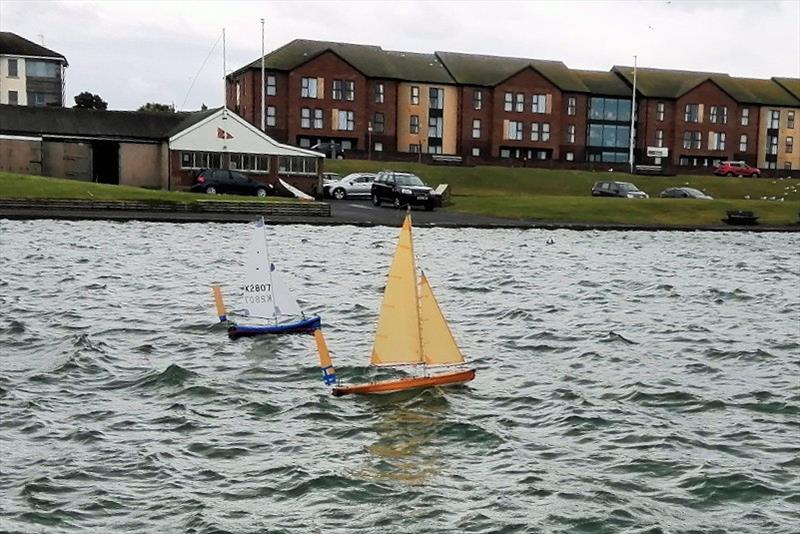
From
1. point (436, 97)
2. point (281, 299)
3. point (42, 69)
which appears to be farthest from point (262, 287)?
point (42, 69)

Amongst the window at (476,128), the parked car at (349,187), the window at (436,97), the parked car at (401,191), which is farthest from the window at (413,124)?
the parked car at (401,191)

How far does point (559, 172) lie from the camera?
9438 cm

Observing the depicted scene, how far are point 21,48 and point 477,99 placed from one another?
52.3 meters

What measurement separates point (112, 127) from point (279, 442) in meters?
62.1

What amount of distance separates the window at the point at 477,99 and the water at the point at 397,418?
81.1 metres

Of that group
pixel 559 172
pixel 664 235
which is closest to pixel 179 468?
pixel 664 235

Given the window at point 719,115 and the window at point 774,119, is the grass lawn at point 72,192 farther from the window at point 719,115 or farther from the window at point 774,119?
the window at point 774,119

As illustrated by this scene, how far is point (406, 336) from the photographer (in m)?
17.1

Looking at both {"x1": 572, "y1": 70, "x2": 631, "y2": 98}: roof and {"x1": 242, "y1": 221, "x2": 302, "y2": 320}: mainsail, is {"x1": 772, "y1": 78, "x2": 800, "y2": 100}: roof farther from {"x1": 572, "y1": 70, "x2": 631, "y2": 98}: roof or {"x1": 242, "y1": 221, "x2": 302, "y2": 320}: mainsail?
{"x1": 242, "y1": 221, "x2": 302, "y2": 320}: mainsail

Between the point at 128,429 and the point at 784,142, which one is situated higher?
the point at 784,142

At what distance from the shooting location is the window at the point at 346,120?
104312 millimetres

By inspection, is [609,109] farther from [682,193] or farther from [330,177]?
[330,177]

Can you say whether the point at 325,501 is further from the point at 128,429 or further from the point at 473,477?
the point at 128,429

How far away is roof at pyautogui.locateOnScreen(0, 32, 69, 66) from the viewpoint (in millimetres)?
113875
